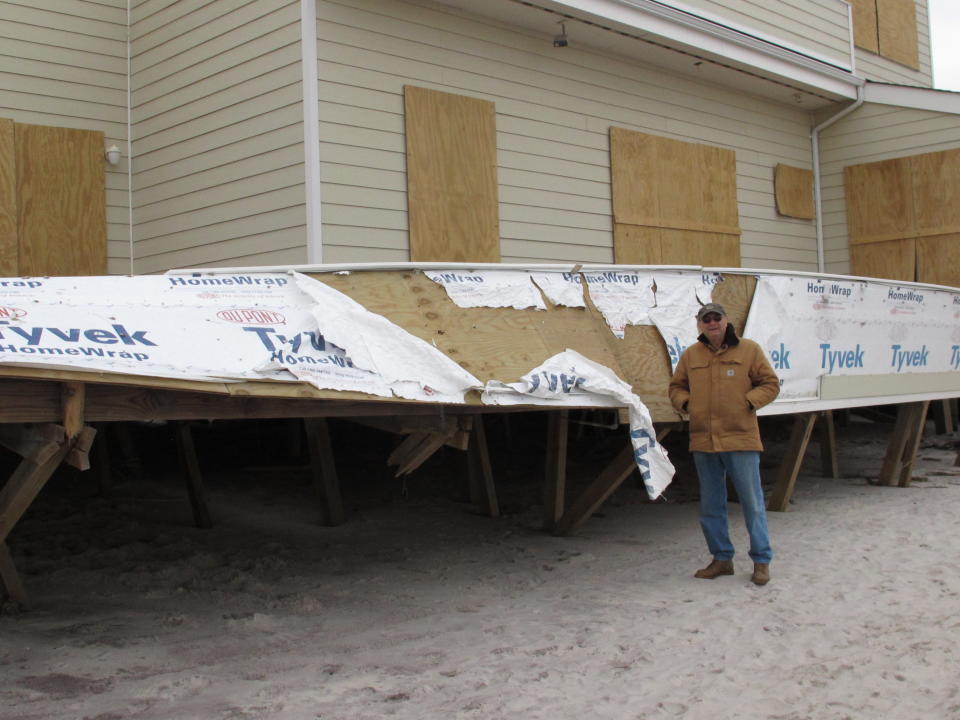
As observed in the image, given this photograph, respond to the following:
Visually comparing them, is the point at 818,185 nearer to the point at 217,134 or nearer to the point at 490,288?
the point at 217,134

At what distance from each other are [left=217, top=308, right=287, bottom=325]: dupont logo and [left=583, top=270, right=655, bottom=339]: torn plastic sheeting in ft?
8.32

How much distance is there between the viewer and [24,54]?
960cm

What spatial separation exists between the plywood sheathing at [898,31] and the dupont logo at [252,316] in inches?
499

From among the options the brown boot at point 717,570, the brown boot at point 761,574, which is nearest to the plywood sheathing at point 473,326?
the brown boot at point 717,570

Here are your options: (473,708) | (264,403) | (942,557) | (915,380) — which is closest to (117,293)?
(264,403)

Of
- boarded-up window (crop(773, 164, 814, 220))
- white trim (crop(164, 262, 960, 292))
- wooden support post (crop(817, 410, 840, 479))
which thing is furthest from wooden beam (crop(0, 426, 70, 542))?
boarded-up window (crop(773, 164, 814, 220))

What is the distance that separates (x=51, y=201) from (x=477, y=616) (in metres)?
6.16

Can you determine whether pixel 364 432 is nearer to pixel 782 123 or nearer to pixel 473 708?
pixel 782 123

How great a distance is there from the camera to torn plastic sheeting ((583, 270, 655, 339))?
7.24 m

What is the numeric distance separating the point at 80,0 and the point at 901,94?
999cm

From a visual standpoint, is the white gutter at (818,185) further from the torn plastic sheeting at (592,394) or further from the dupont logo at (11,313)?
the dupont logo at (11,313)

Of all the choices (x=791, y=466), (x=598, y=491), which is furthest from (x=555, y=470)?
(x=791, y=466)

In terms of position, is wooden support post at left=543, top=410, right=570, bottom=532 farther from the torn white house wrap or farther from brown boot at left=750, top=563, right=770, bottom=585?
brown boot at left=750, top=563, right=770, bottom=585

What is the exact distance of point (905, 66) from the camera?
15.7m
